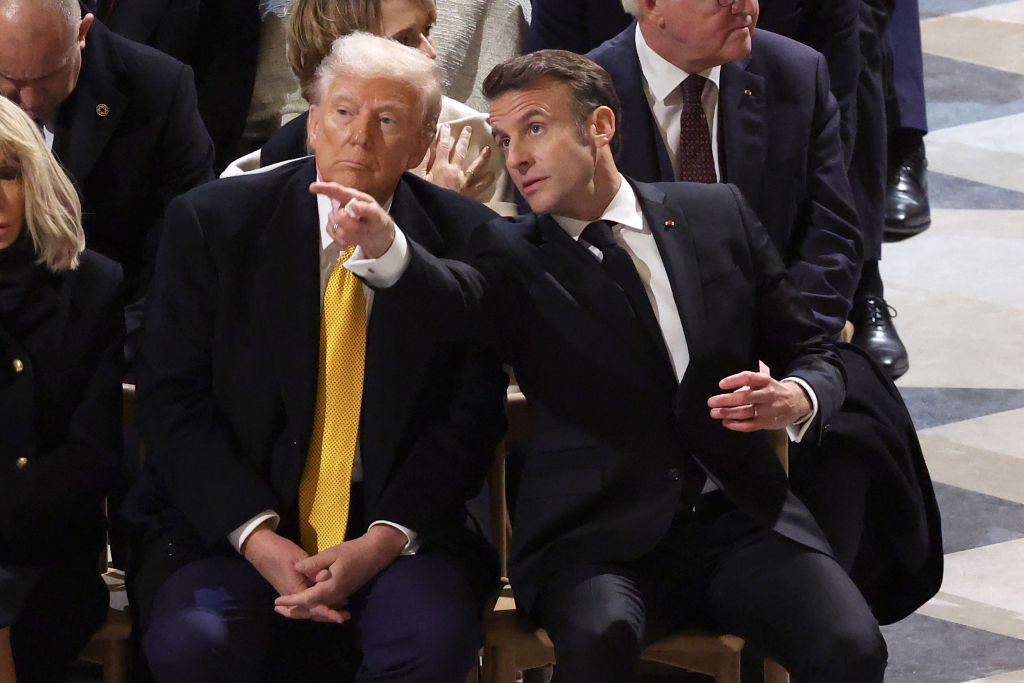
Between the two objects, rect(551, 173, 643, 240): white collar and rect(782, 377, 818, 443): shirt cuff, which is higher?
rect(551, 173, 643, 240): white collar

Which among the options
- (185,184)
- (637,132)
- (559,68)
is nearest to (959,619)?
(637,132)

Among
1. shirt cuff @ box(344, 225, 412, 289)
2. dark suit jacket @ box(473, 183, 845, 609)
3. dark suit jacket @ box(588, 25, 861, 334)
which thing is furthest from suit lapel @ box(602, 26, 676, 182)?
shirt cuff @ box(344, 225, 412, 289)

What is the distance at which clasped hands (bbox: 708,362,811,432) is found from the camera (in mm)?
2754

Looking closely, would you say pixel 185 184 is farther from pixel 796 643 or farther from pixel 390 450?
pixel 796 643

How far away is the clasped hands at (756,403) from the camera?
2.75 meters

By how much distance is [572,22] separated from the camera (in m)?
3.91

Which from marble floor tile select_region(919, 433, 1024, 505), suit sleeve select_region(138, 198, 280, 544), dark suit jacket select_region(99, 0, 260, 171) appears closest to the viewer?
suit sleeve select_region(138, 198, 280, 544)

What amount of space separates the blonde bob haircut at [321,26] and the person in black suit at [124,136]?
0.46 meters

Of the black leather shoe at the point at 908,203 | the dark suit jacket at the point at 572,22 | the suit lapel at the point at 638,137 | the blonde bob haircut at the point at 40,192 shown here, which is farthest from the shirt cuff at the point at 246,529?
the black leather shoe at the point at 908,203

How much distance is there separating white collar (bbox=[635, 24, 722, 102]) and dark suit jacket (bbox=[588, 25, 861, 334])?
17 millimetres

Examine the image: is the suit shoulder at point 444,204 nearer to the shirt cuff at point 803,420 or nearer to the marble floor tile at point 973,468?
the shirt cuff at point 803,420

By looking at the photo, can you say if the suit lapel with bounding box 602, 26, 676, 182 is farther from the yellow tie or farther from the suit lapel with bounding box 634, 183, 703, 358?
the yellow tie

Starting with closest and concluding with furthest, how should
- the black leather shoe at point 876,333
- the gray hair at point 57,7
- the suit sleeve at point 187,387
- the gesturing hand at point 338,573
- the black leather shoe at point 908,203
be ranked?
1. the gesturing hand at point 338,573
2. the suit sleeve at point 187,387
3. the gray hair at point 57,7
4. the black leather shoe at point 876,333
5. the black leather shoe at point 908,203

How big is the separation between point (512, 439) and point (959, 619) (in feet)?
3.99
